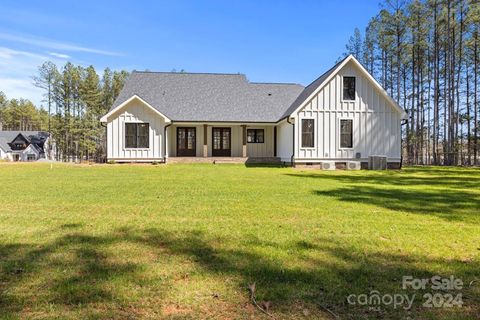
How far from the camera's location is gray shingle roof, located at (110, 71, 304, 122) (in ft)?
81.7

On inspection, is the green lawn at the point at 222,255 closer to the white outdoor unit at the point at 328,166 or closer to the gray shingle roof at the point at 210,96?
the white outdoor unit at the point at 328,166

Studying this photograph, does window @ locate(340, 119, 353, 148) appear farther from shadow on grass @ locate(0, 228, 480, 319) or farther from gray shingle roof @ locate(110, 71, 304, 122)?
shadow on grass @ locate(0, 228, 480, 319)

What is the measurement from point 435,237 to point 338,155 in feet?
53.2

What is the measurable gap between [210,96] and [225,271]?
944 inches

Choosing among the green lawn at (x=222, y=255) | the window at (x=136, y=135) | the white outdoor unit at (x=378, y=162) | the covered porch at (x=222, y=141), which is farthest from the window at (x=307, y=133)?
the green lawn at (x=222, y=255)

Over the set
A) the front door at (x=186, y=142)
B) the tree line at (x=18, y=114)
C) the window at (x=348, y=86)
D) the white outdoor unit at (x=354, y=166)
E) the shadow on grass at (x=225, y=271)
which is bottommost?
the shadow on grass at (x=225, y=271)

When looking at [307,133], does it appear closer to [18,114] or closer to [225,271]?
[225,271]

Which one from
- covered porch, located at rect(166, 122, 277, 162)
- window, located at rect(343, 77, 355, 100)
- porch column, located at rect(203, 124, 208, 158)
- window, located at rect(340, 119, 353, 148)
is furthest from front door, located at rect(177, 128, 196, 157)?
window, located at rect(343, 77, 355, 100)

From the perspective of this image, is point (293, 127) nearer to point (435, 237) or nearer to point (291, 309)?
point (435, 237)

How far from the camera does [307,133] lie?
20.7 metres

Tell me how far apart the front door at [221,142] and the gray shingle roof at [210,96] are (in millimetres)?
1478

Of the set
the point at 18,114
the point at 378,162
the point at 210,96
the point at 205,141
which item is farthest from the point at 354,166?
the point at 18,114

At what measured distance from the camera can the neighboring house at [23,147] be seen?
5806 cm

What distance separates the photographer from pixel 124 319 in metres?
2.62
